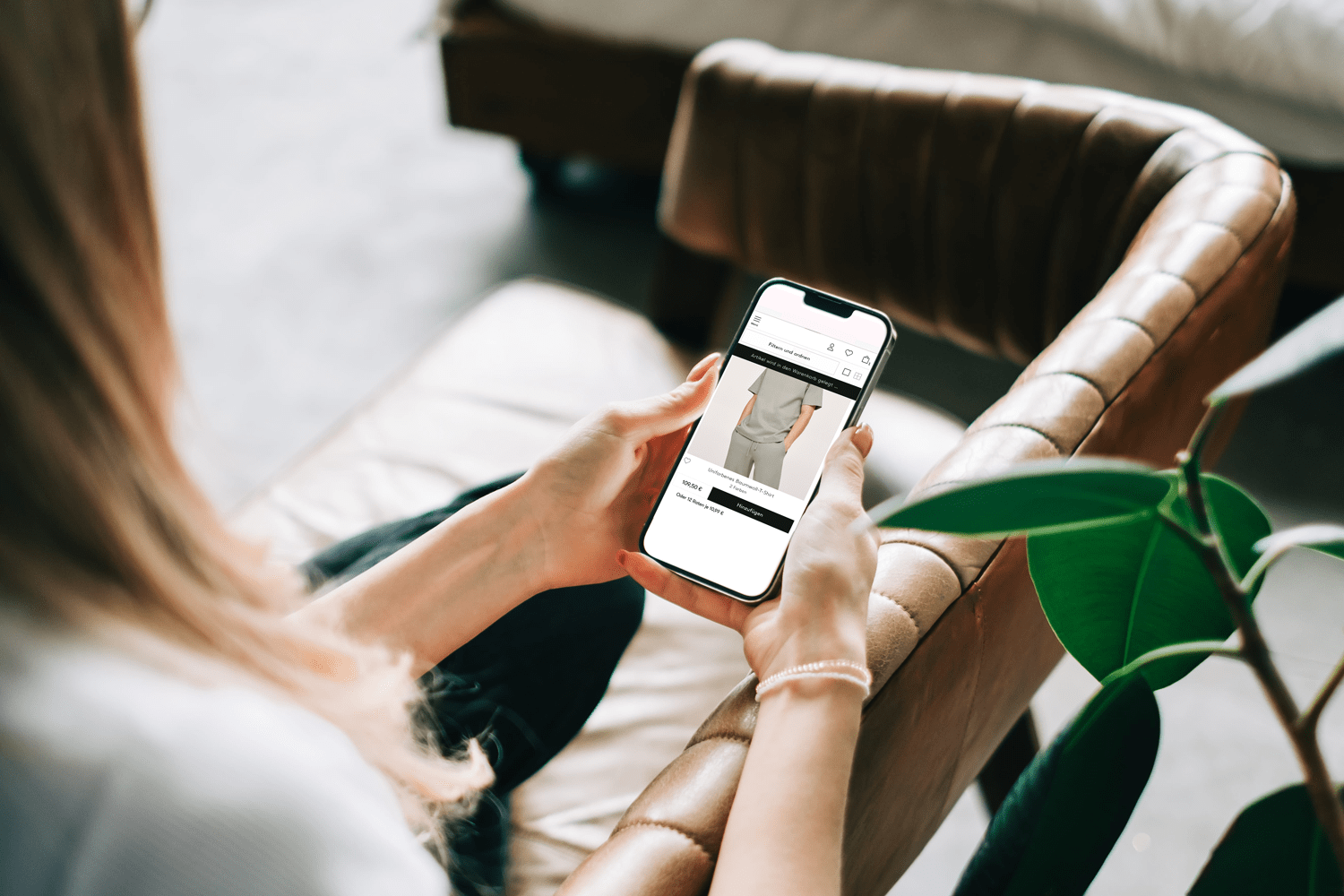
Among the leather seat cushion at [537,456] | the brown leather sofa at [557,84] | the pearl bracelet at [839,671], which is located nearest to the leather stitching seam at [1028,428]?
the pearl bracelet at [839,671]

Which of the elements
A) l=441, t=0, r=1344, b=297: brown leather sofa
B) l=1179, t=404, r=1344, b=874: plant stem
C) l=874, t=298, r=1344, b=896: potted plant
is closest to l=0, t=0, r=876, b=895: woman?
l=874, t=298, r=1344, b=896: potted plant

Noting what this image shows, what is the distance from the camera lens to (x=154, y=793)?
38cm

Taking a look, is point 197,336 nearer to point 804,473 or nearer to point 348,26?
point 348,26

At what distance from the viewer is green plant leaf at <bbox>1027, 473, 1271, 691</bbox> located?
1.42 ft

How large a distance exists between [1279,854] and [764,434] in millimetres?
438

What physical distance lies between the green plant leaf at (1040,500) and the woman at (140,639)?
196 millimetres

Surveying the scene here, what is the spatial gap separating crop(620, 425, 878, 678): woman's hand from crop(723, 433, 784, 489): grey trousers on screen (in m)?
0.09

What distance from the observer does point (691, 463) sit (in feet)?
2.52

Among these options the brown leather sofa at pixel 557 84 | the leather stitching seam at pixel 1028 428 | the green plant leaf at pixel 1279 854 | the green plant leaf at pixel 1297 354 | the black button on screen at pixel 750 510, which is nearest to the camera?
the green plant leaf at pixel 1297 354

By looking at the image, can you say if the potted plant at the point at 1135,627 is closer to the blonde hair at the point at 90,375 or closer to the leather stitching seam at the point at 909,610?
the leather stitching seam at the point at 909,610

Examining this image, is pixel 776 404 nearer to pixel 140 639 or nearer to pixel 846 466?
pixel 846 466

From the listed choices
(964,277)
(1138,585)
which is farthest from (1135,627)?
(964,277)

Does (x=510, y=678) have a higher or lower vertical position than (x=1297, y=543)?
lower

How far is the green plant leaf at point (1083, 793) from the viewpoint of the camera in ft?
1.46
